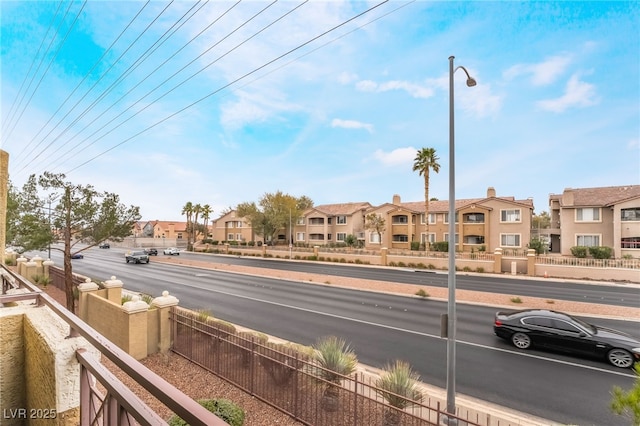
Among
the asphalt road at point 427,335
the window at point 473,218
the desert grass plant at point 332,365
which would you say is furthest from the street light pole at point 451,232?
the window at point 473,218

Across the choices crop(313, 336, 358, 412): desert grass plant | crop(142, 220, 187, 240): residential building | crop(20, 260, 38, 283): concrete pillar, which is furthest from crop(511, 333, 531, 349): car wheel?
crop(142, 220, 187, 240): residential building

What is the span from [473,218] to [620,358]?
3684 centimetres

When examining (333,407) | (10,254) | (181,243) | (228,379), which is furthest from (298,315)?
(181,243)

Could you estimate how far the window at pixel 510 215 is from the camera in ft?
135

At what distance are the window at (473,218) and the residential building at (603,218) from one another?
29.8 feet

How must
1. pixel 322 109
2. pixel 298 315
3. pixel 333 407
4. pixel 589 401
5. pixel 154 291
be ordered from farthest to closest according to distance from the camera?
pixel 322 109, pixel 154 291, pixel 298 315, pixel 589 401, pixel 333 407

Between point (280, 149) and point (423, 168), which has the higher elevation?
point (280, 149)

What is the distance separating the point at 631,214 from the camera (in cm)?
3356

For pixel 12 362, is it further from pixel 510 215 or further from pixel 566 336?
pixel 510 215

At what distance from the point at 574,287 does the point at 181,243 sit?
86.9 metres

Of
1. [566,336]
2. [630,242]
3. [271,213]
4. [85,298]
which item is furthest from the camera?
[271,213]

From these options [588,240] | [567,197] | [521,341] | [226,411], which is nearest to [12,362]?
[226,411]

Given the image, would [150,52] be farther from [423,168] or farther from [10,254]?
[423,168]

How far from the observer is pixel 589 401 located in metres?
8.12
